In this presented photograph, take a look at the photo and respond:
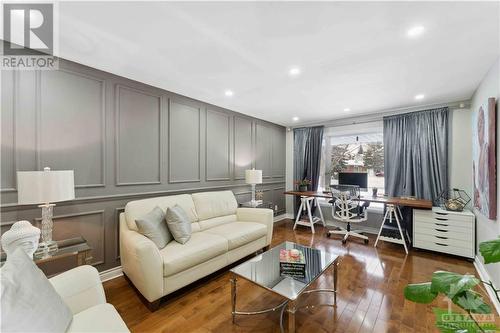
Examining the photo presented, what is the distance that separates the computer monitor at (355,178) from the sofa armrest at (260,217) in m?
1.95

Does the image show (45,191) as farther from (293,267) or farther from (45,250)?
(293,267)

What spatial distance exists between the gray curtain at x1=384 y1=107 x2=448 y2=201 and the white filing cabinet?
475mm

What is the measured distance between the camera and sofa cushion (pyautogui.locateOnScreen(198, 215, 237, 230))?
9.74ft

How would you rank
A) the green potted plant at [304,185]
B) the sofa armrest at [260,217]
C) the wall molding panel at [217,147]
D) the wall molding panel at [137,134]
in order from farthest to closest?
the green potted plant at [304,185] < the wall molding panel at [217,147] < the sofa armrest at [260,217] < the wall molding panel at [137,134]

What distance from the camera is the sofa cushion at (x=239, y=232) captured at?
260 cm

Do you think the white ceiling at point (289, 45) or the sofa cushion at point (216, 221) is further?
the sofa cushion at point (216, 221)

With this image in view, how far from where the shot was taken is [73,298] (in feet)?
4.12

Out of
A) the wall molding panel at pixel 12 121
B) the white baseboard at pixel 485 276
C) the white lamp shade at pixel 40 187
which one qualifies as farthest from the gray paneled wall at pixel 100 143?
the white baseboard at pixel 485 276

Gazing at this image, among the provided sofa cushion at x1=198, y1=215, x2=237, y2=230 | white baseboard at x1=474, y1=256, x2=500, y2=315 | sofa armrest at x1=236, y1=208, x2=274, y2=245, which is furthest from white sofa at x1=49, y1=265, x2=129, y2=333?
white baseboard at x1=474, y1=256, x2=500, y2=315

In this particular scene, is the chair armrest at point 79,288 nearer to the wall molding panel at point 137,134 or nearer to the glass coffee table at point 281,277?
the glass coffee table at point 281,277

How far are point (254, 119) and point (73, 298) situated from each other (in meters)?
3.91

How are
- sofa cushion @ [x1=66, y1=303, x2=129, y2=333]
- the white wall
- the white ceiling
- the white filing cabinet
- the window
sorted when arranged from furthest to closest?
the window
the white filing cabinet
the white wall
the white ceiling
sofa cushion @ [x1=66, y1=303, x2=129, y2=333]

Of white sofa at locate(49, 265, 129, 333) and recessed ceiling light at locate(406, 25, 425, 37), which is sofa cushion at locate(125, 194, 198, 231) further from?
recessed ceiling light at locate(406, 25, 425, 37)

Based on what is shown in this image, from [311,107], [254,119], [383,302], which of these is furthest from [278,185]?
[383,302]
